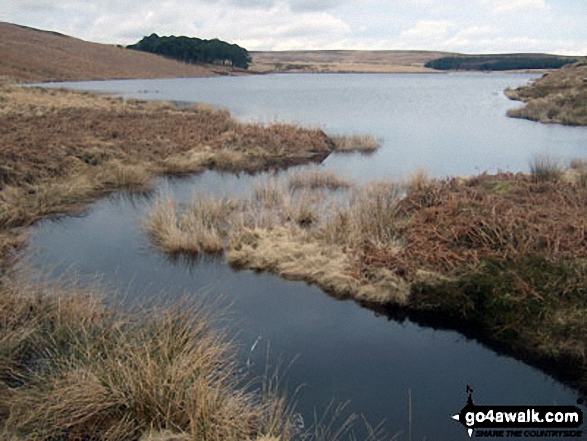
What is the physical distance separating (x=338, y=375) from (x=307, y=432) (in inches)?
46.7

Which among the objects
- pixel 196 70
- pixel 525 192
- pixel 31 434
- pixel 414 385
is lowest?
pixel 414 385

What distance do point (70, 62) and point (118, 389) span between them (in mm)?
90611

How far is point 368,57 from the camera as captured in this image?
624 feet

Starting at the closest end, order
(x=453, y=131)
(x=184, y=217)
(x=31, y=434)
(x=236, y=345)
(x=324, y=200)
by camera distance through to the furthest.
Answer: (x=31, y=434)
(x=236, y=345)
(x=184, y=217)
(x=324, y=200)
(x=453, y=131)

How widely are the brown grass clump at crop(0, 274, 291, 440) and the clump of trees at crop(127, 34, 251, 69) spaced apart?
113 metres

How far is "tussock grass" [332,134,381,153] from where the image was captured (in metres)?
23.1

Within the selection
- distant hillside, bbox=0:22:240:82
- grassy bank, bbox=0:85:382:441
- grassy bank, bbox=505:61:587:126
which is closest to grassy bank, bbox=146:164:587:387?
grassy bank, bbox=0:85:382:441

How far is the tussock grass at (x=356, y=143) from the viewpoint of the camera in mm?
23109

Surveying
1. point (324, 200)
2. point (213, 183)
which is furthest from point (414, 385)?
point (213, 183)

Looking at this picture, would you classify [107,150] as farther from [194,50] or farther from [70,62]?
[194,50]

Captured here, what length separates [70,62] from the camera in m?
83.1

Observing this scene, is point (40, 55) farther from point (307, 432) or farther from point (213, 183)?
point (307, 432)

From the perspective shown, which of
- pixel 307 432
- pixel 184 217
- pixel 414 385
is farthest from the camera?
pixel 184 217

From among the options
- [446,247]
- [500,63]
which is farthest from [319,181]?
[500,63]
